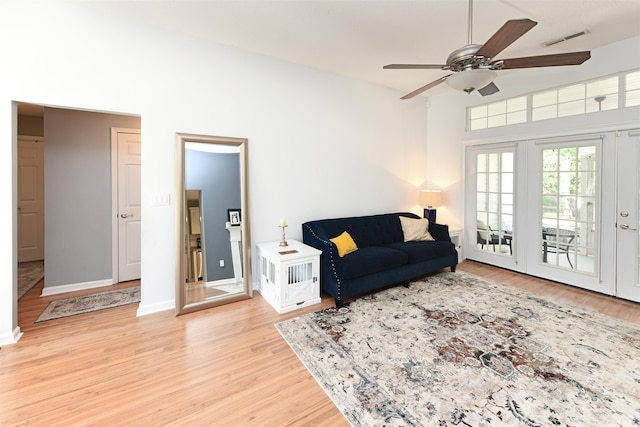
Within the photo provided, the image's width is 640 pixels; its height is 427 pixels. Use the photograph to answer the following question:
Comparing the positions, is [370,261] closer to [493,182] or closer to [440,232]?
[440,232]

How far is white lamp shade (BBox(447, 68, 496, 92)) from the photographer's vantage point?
2035mm

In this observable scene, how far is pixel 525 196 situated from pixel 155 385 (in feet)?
16.2

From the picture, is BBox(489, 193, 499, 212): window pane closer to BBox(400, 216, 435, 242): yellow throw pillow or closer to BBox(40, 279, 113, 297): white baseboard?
BBox(400, 216, 435, 242): yellow throw pillow

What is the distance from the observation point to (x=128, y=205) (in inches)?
152

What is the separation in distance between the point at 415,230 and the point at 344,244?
1.42 m

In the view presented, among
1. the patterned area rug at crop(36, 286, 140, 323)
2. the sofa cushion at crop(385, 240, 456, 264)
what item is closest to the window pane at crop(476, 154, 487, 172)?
the sofa cushion at crop(385, 240, 456, 264)

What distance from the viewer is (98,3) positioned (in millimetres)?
2562

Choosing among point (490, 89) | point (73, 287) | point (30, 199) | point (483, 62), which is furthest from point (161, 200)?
point (30, 199)

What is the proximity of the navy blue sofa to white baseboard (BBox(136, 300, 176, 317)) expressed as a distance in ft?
5.65

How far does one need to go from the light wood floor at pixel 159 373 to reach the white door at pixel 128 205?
101cm

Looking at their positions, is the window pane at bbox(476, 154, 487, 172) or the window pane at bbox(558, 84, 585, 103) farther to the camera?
the window pane at bbox(476, 154, 487, 172)

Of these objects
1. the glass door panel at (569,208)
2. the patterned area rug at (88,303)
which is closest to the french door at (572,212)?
the glass door panel at (569,208)

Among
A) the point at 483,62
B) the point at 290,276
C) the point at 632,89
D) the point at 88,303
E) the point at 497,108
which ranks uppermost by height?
the point at 497,108

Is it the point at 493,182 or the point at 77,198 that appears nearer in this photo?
the point at 77,198
